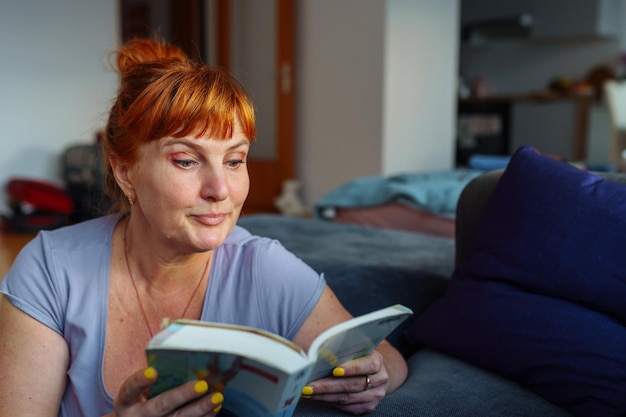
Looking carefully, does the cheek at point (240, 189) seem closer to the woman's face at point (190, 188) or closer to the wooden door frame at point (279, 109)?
the woman's face at point (190, 188)

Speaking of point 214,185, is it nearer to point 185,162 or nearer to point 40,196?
point 185,162

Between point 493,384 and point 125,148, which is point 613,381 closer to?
point 493,384

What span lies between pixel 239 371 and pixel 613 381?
0.72 meters

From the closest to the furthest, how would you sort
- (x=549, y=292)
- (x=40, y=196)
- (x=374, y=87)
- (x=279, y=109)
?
(x=549, y=292) → (x=40, y=196) → (x=374, y=87) → (x=279, y=109)

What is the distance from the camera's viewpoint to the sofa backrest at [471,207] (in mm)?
1564

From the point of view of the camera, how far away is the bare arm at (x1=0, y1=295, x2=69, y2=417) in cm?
102

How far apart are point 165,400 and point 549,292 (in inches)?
31.2

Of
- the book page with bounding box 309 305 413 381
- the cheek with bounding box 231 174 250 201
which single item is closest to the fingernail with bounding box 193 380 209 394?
the book page with bounding box 309 305 413 381

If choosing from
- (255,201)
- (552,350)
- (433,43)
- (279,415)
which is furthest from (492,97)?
(279,415)

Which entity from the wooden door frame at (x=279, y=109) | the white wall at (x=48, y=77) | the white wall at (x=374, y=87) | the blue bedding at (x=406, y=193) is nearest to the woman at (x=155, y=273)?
the blue bedding at (x=406, y=193)

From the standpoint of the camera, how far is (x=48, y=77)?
17.7ft

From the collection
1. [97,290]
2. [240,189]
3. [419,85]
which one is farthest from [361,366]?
[419,85]

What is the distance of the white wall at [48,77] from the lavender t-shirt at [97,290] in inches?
158

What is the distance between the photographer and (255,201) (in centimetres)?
618
